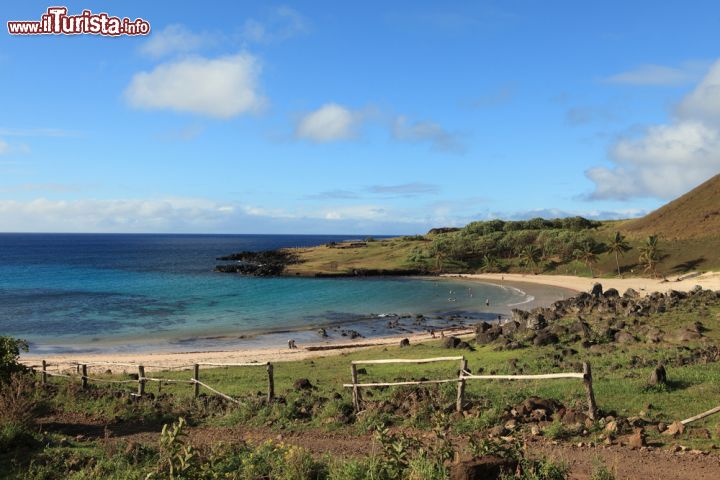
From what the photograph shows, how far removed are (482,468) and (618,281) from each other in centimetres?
9177

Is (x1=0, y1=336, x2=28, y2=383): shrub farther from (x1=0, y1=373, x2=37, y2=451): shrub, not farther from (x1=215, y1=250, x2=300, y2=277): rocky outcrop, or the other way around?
(x1=215, y1=250, x2=300, y2=277): rocky outcrop

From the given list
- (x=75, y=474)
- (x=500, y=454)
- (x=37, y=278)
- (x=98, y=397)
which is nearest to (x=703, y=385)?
(x=500, y=454)

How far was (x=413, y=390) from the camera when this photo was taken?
1870cm

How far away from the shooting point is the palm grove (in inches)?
4242

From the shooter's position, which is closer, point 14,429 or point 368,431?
point 14,429

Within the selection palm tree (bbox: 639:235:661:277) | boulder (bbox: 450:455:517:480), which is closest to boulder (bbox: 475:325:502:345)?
boulder (bbox: 450:455:517:480)

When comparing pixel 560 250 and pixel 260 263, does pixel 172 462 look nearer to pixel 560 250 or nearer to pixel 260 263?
pixel 560 250

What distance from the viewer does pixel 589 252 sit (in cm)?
10619

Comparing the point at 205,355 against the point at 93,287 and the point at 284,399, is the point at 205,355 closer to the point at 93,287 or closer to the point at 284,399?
the point at 284,399

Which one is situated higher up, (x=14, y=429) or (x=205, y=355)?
(x=14, y=429)

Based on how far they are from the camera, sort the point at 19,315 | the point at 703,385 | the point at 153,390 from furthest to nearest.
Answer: the point at 19,315, the point at 153,390, the point at 703,385

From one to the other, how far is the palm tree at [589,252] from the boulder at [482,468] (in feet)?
337

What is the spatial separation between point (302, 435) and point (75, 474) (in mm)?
6583

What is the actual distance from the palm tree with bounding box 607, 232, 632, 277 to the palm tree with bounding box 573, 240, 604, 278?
379 centimetres
